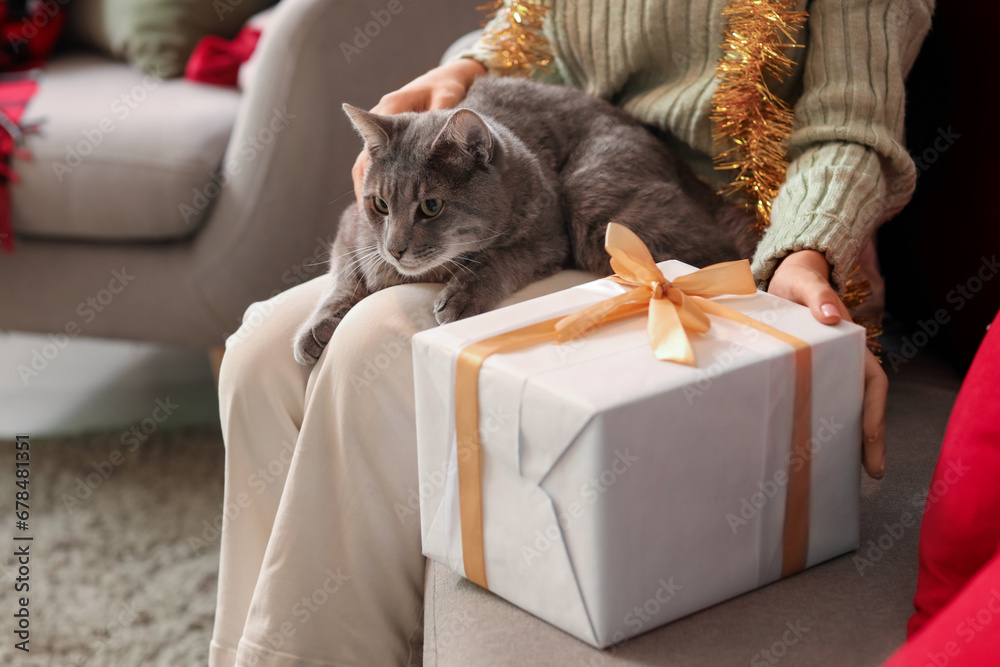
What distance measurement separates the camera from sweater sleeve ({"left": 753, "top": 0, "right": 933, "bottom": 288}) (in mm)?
881

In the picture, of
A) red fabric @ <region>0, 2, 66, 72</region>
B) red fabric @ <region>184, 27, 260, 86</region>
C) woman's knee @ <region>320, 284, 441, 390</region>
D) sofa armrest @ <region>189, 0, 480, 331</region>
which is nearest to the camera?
woman's knee @ <region>320, 284, 441, 390</region>

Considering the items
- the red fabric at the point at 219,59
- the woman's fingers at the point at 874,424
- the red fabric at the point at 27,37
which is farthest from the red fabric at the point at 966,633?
the red fabric at the point at 27,37

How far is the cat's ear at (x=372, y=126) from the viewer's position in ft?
3.08

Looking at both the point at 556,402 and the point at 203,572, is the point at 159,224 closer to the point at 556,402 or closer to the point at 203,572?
the point at 203,572

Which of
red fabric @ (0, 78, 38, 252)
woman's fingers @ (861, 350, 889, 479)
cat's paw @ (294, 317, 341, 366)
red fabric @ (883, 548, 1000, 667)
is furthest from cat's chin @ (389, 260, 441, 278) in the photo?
red fabric @ (0, 78, 38, 252)

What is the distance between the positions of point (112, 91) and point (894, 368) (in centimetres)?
160

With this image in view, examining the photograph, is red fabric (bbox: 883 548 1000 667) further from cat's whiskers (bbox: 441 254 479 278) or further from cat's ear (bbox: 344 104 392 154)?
cat's ear (bbox: 344 104 392 154)

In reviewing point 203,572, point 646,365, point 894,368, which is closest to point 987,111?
point 894,368

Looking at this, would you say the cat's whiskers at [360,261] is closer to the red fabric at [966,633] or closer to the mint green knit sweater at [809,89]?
the mint green knit sweater at [809,89]

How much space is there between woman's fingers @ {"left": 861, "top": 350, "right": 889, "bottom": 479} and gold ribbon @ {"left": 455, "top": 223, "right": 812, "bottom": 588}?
11 centimetres

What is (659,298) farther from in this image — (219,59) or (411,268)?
(219,59)

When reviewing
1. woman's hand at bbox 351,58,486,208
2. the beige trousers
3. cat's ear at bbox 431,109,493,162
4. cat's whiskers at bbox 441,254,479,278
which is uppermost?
cat's ear at bbox 431,109,493,162

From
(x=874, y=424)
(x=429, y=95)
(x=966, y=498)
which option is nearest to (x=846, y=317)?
(x=874, y=424)

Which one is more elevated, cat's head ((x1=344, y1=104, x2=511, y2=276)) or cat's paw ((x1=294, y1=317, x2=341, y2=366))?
cat's head ((x1=344, y1=104, x2=511, y2=276))
